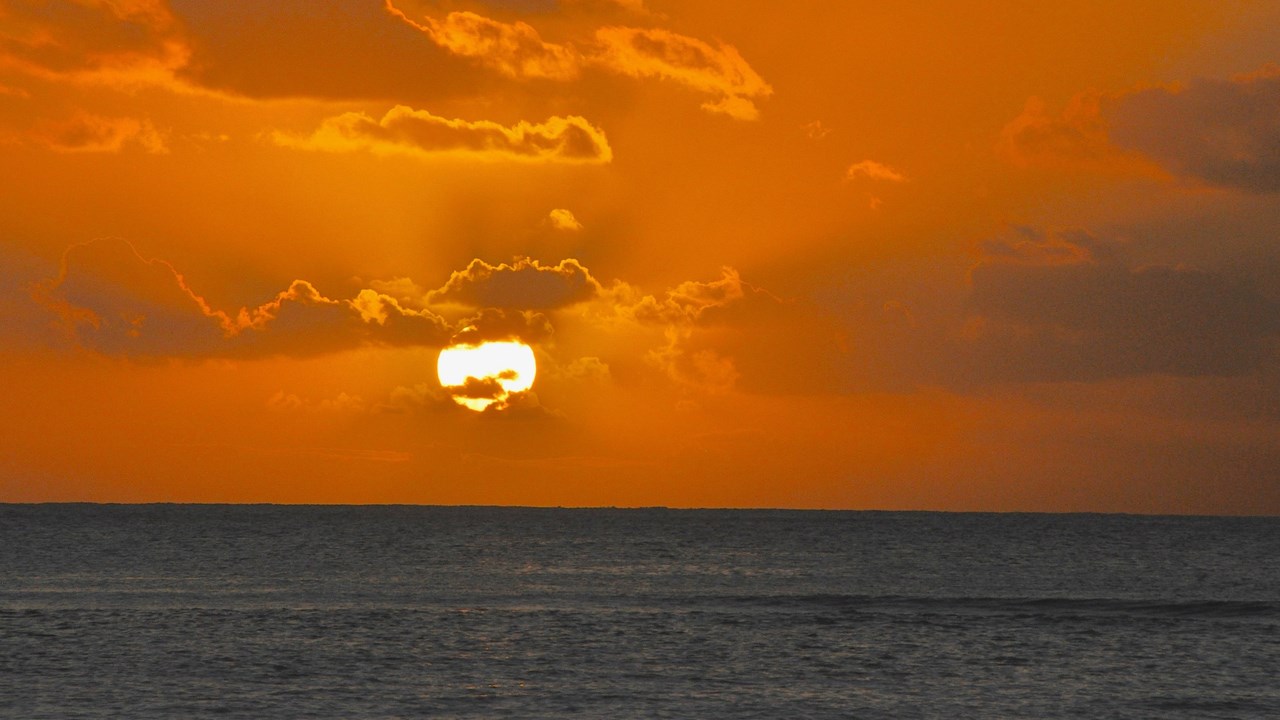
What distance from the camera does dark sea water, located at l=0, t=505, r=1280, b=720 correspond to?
4341 centimetres

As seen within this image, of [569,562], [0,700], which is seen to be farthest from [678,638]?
[569,562]

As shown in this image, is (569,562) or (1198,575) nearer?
(1198,575)

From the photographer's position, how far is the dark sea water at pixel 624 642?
43.4m

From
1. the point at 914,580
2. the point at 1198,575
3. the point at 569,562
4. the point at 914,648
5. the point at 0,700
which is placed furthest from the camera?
the point at 569,562

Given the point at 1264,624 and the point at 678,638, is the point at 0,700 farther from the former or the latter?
the point at 1264,624

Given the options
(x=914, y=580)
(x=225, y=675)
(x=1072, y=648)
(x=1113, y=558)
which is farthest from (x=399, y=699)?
(x=1113, y=558)

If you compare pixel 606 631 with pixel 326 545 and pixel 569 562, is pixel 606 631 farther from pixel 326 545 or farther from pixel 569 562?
pixel 326 545

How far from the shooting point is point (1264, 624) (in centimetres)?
6769

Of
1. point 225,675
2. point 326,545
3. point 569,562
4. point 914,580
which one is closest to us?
point 225,675

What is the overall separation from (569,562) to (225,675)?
7627cm

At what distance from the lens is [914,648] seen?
56156 mm

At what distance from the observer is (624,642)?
186 feet

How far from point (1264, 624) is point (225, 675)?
48.8 metres

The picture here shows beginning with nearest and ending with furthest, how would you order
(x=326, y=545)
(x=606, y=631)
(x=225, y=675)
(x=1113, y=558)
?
(x=225, y=675), (x=606, y=631), (x=1113, y=558), (x=326, y=545)
